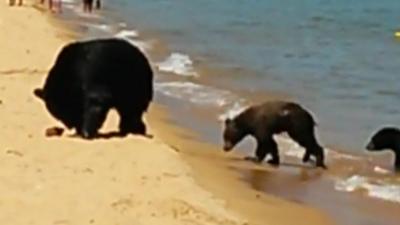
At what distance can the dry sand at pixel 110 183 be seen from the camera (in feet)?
29.4

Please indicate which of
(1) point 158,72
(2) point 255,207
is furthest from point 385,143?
(1) point 158,72

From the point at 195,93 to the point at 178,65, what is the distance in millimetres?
3398

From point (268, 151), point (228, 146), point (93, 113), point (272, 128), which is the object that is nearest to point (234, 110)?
point (228, 146)

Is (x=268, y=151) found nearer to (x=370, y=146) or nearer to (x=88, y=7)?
(x=370, y=146)

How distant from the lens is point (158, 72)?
20891 mm

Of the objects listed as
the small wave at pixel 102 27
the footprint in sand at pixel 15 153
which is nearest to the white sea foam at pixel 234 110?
the footprint in sand at pixel 15 153

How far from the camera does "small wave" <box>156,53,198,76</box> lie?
68.6ft

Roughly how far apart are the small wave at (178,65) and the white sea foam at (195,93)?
1259mm

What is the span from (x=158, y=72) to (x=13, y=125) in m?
8.81

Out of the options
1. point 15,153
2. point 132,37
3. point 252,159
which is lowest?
point 132,37

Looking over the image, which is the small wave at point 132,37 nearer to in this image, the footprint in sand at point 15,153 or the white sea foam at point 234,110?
the white sea foam at point 234,110

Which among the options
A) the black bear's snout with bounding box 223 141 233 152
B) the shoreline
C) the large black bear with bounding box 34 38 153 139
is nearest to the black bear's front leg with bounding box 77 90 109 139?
the large black bear with bounding box 34 38 153 139

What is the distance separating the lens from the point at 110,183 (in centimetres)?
989

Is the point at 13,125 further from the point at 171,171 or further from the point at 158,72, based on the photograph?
the point at 158,72
